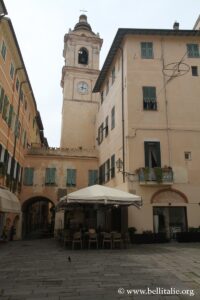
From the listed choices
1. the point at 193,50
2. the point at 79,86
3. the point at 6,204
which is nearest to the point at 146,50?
the point at 193,50

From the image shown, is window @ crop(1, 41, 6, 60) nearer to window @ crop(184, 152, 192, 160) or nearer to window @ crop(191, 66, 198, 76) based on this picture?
window @ crop(191, 66, 198, 76)

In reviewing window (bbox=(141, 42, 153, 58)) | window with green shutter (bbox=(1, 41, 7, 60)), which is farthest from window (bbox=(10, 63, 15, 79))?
window (bbox=(141, 42, 153, 58))

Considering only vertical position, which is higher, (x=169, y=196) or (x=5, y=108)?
(x=5, y=108)

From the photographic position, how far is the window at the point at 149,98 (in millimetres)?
19078

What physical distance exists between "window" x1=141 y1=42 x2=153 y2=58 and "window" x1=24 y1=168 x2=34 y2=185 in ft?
43.1

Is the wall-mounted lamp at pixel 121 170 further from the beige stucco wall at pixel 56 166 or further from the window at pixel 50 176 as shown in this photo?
the window at pixel 50 176

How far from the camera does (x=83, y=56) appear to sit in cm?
3712

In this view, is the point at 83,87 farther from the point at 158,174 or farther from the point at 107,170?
the point at 158,174

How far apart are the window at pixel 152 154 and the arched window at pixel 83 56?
21821 millimetres

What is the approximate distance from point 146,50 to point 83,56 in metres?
18.3

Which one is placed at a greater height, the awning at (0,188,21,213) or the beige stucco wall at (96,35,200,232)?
the beige stucco wall at (96,35,200,232)

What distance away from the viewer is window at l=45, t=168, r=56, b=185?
25203 millimetres

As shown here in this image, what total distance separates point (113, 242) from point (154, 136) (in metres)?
7.48

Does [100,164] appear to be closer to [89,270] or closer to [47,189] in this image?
[47,189]
